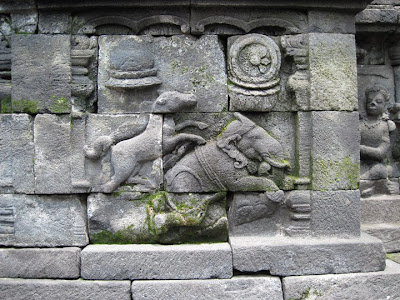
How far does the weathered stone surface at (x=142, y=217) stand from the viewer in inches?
149

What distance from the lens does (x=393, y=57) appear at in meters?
4.72

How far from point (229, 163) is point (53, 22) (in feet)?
7.22

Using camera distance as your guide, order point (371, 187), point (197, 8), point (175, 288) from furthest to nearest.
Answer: point (371, 187) < point (197, 8) < point (175, 288)

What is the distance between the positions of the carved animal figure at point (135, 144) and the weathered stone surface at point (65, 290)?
0.88 metres

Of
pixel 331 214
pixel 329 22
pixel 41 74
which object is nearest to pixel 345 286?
pixel 331 214

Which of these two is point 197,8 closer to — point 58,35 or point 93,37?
point 93,37

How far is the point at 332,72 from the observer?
3.84 m

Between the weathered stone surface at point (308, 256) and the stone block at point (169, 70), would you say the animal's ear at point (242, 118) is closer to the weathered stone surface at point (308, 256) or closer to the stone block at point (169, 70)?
the stone block at point (169, 70)

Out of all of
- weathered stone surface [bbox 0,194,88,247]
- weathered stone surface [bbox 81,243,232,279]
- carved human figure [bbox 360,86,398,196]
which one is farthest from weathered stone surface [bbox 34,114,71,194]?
carved human figure [bbox 360,86,398,196]

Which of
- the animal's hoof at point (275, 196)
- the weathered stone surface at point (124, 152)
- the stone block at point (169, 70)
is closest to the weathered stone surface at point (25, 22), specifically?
the stone block at point (169, 70)

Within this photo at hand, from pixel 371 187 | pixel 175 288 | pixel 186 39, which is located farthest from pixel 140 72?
pixel 371 187

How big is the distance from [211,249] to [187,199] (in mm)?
529

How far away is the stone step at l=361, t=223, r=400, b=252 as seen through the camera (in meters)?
4.47

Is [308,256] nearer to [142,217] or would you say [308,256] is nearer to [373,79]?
[142,217]
